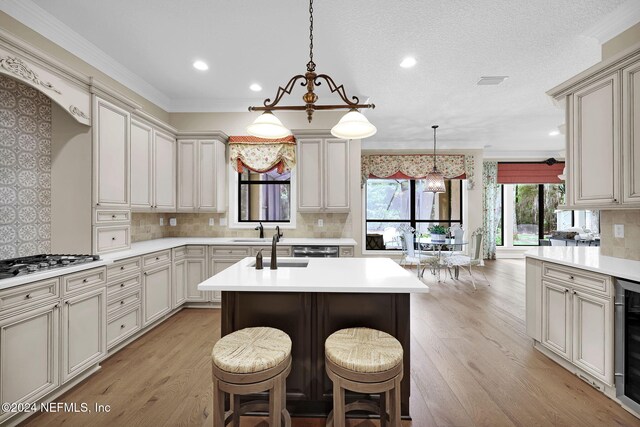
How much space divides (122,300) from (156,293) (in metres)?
0.55

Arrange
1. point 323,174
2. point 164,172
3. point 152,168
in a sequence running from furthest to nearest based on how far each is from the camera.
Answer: point 323,174 → point 164,172 → point 152,168

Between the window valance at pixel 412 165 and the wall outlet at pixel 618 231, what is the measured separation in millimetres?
4376

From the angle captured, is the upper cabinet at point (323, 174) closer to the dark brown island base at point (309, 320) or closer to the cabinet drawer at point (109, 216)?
the cabinet drawer at point (109, 216)

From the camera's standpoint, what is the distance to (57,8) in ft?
7.98

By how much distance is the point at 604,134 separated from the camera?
7.20ft

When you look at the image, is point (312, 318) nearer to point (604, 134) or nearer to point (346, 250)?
point (346, 250)

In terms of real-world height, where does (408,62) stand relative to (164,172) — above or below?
above

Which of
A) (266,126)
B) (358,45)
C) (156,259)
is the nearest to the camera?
(266,126)

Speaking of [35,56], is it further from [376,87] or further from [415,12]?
[376,87]

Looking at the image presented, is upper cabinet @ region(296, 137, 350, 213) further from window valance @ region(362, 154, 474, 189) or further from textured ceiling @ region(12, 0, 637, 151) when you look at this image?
window valance @ region(362, 154, 474, 189)

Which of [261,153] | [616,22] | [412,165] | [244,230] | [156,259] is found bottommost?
[156,259]

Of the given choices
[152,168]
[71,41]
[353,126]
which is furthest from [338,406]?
[71,41]

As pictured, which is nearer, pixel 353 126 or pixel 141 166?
pixel 353 126

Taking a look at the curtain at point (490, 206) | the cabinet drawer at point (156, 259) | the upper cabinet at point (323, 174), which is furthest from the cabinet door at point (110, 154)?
the curtain at point (490, 206)
